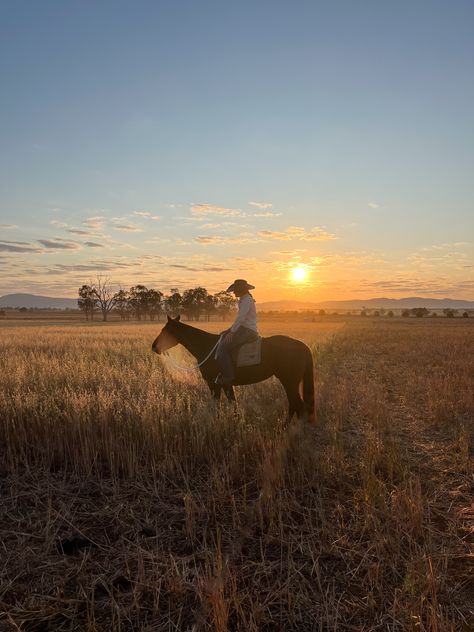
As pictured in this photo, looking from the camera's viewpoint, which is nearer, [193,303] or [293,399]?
[293,399]

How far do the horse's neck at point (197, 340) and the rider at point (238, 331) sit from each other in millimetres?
881

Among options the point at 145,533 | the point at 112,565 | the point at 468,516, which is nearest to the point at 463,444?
the point at 468,516

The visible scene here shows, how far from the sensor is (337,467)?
5.84 meters

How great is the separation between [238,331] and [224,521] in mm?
4314

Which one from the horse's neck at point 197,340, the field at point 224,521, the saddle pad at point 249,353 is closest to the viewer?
the field at point 224,521

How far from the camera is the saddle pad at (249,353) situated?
8352mm

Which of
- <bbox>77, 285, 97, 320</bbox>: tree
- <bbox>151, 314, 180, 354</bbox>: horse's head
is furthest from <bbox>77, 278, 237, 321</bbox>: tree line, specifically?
<bbox>151, 314, 180, 354</bbox>: horse's head

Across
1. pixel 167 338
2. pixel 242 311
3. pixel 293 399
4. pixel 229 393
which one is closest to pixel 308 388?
pixel 293 399

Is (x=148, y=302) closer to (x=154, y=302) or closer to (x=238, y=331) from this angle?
(x=154, y=302)

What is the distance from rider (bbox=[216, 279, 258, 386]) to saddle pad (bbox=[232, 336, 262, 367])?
9cm

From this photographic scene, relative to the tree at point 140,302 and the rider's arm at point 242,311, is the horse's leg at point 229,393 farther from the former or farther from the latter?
the tree at point 140,302

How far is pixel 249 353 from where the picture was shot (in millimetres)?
8375

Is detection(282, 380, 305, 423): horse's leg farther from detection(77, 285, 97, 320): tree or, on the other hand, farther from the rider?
detection(77, 285, 97, 320): tree

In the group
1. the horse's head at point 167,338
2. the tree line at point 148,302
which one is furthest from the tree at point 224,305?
the horse's head at point 167,338
